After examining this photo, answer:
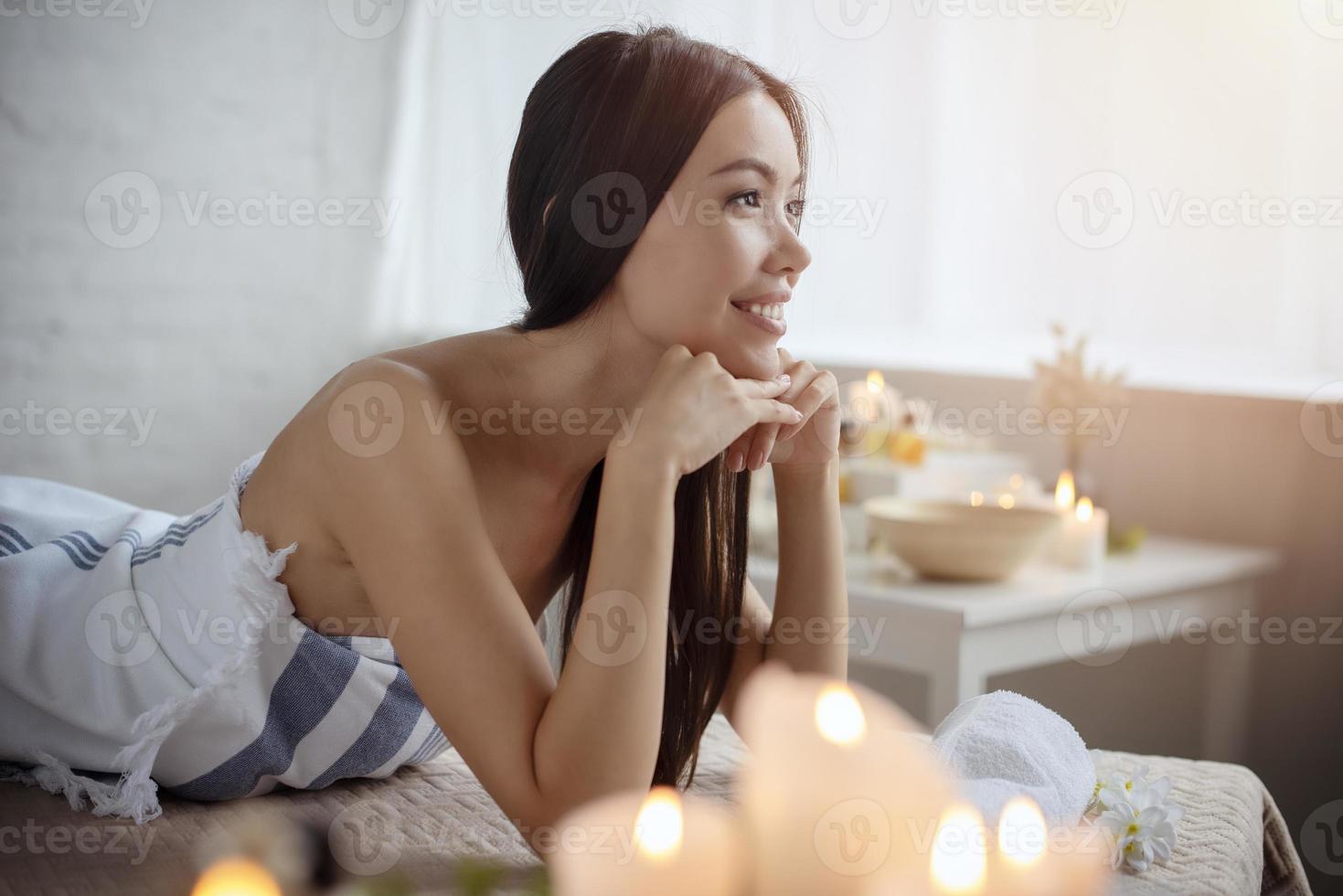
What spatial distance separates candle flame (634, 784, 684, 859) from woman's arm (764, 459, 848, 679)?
0.79 metres

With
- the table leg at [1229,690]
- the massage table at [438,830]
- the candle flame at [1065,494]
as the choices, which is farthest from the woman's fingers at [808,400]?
the table leg at [1229,690]

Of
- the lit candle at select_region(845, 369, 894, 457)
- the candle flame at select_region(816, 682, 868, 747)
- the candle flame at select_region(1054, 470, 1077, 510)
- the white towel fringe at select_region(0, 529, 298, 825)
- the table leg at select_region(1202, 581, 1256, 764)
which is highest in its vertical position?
the candle flame at select_region(816, 682, 868, 747)

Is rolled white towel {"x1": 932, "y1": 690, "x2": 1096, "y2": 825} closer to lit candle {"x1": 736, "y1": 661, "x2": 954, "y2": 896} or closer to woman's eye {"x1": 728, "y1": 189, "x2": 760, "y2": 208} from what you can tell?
lit candle {"x1": 736, "y1": 661, "x2": 954, "y2": 896}

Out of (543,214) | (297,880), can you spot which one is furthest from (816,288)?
(297,880)

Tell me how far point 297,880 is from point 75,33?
12.2ft

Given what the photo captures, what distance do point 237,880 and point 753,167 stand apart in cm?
84

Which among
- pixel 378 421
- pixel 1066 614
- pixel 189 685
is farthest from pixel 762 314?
pixel 1066 614

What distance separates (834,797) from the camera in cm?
48

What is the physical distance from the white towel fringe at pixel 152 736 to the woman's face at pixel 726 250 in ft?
1.26

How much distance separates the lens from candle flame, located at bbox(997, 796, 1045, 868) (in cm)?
40

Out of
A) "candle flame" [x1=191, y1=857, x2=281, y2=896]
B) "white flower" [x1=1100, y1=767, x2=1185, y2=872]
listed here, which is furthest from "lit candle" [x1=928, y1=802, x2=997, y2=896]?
"white flower" [x1=1100, y1=767, x2=1185, y2=872]

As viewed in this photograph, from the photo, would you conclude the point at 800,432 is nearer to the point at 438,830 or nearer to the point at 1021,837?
the point at 438,830

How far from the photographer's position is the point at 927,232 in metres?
2.81

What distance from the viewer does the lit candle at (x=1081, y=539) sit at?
2.01 m
